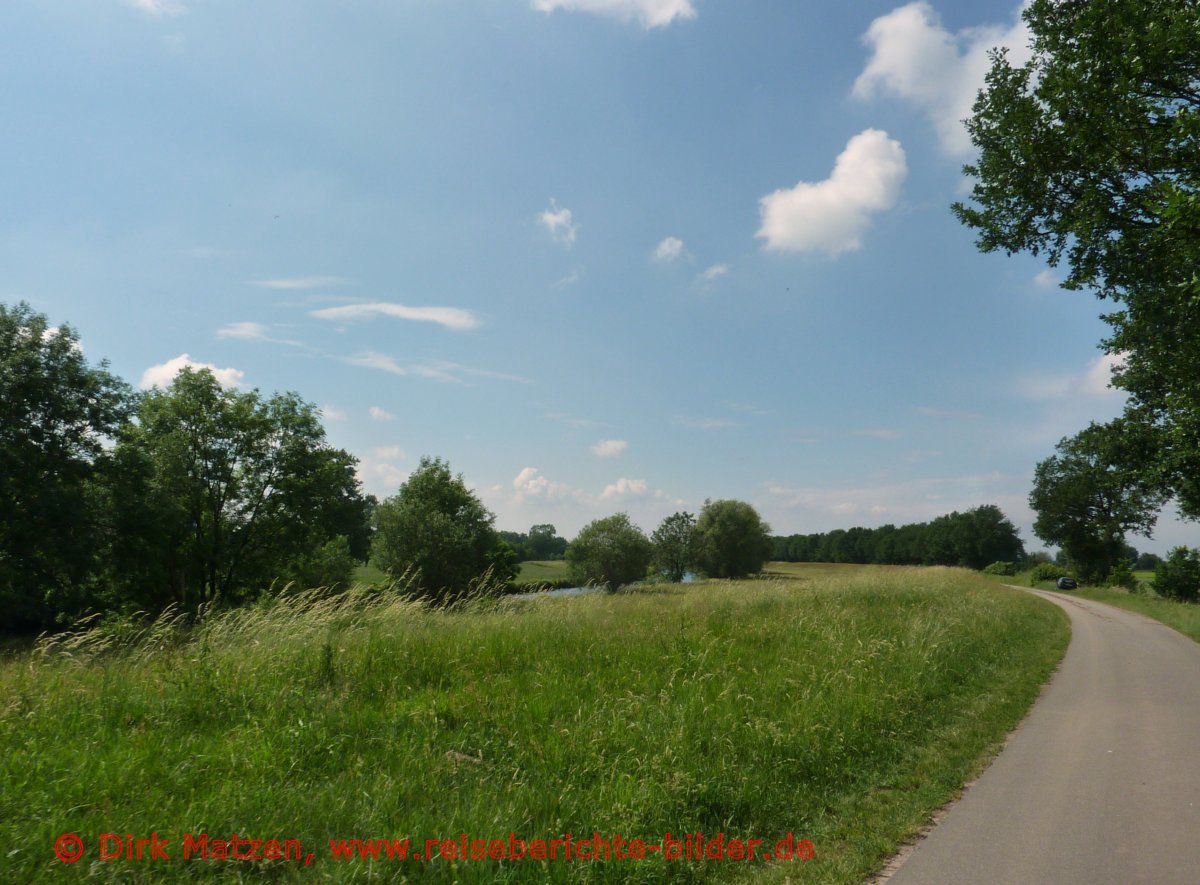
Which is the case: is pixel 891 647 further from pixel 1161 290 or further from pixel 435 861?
pixel 1161 290

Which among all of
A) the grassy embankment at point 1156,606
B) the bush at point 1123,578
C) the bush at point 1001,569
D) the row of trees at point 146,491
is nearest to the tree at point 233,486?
the row of trees at point 146,491

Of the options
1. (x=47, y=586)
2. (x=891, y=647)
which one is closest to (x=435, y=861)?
(x=891, y=647)

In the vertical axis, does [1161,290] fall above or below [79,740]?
above

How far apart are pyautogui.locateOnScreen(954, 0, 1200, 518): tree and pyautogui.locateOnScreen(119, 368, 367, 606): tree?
1228 inches

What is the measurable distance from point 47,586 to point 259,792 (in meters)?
25.3

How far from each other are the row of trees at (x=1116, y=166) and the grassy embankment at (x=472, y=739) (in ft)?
25.0

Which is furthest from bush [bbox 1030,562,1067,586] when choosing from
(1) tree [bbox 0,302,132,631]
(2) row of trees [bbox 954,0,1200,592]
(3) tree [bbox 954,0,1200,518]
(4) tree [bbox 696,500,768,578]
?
(1) tree [bbox 0,302,132,631]

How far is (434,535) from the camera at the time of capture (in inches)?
1415

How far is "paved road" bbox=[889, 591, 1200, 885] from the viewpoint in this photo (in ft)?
13.4

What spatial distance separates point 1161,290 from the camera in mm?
11922

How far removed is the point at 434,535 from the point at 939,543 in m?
101

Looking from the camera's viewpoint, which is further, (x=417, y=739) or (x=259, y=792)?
(x=417, y=739)

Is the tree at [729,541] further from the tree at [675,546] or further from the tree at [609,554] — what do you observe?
the tree at [609,554]

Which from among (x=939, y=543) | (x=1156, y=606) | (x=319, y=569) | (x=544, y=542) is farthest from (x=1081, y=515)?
(x=544, y=542)
